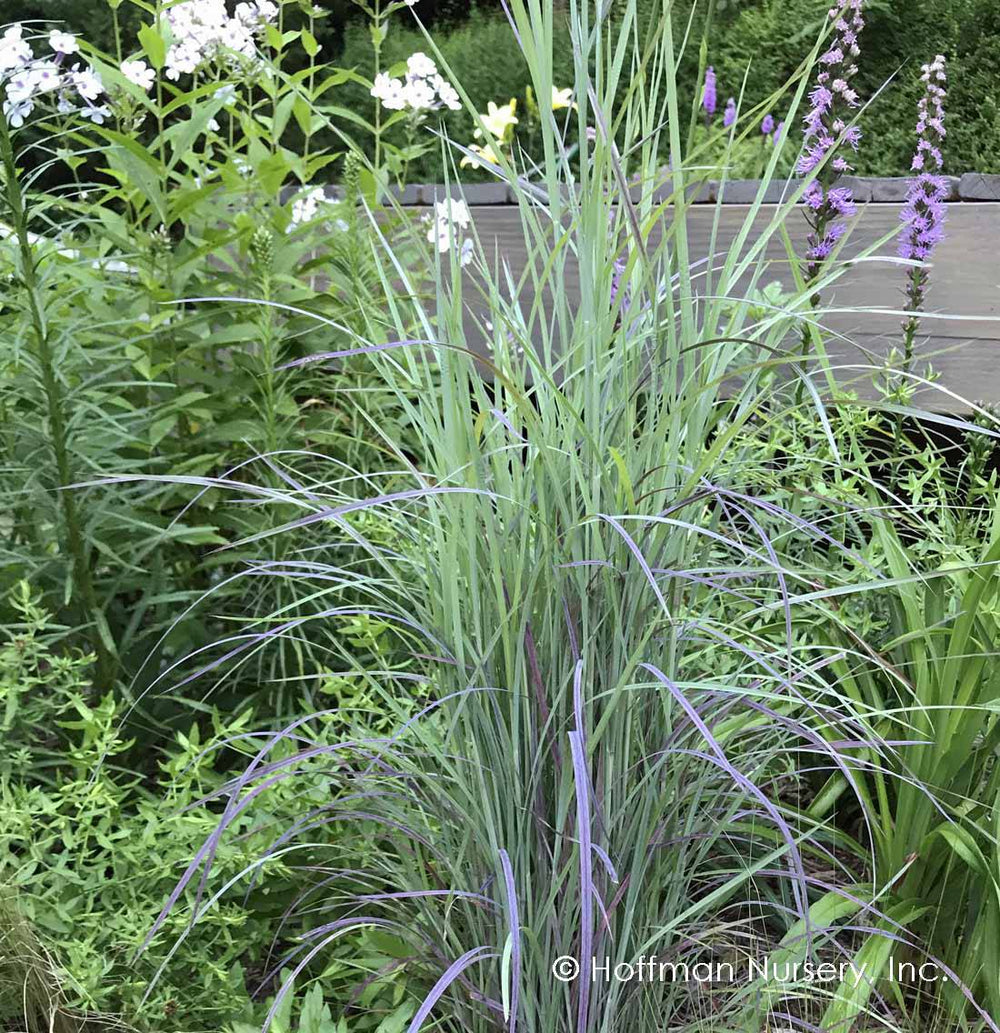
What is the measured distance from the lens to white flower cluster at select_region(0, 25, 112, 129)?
6.02 feet

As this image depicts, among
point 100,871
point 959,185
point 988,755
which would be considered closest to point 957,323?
point 959,185

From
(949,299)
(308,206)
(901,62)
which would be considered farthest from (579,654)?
(901,62)

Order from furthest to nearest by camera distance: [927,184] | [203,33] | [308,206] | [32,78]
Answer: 1. [308,206]
2. [203,33]
3. [927,184]
4. [32,78]

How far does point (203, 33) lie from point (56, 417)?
3.33 ft

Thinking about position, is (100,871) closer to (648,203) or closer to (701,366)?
(701,366)

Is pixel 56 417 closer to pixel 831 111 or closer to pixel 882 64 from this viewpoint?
pixel 831 111

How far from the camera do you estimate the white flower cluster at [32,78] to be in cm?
184

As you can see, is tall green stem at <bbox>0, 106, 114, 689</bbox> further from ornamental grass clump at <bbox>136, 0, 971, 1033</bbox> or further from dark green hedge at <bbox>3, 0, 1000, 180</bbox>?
dark green hedge at <bbox>3, 0, 1000, 180</bbox>

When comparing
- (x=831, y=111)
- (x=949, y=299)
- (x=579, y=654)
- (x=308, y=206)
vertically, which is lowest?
(x=579, y=654)

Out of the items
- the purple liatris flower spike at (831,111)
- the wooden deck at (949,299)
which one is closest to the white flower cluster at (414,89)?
the purple liatris flower spike at (831,111)

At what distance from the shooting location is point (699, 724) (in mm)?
949

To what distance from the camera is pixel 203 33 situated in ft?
7.44

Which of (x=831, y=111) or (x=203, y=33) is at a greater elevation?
(x=203, y=33)

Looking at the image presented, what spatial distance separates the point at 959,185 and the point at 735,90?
1859 millimetres
